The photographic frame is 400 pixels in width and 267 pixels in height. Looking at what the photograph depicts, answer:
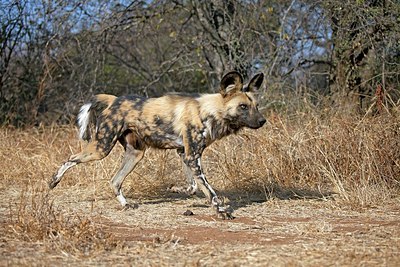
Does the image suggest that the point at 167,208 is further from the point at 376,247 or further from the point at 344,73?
the point at 344,73

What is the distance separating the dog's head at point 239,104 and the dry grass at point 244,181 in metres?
0.89

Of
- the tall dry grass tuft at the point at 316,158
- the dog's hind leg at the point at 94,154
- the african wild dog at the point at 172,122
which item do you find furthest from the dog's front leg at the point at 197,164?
the tall dry grass tuft at the point at 316,158

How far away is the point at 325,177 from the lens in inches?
306

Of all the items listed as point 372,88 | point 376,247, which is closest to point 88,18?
point 372,88

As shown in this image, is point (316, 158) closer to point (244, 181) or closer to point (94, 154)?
point (244, 181)

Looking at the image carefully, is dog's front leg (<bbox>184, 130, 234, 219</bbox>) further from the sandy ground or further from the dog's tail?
the dog's tail

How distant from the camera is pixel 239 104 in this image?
6637 millimetres

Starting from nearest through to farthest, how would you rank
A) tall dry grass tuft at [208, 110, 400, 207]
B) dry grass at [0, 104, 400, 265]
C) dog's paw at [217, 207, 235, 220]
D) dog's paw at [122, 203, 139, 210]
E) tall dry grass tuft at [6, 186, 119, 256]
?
tall dry grass tuft at [6, 186, 119, 256], dry grass at [0, 104, 400, 265], dog's paw at [217, 207, 235, 220], dog's paw at [122, 203, 139, 210], tall dry grass tuft at [208, 110, 400, 207]

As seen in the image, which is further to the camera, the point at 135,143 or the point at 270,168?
the point at 270,168

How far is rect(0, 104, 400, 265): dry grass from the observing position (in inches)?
185

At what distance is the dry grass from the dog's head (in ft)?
2.92

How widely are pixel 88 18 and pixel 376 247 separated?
8.12 metres

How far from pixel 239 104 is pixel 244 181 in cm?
132

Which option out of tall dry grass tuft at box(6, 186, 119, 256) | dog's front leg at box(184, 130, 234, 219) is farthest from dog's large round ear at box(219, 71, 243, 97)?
tall dry grass tuft at box(6, 186, 119, 256)
